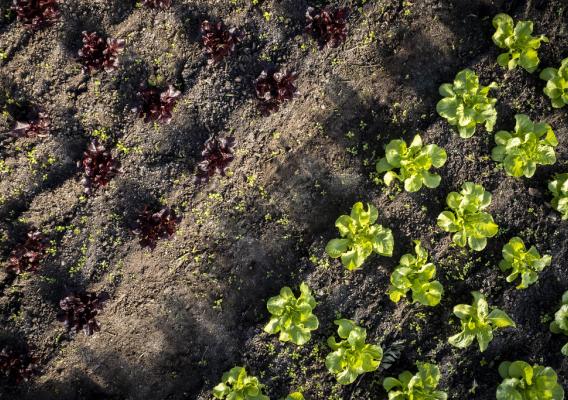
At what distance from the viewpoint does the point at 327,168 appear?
471cm

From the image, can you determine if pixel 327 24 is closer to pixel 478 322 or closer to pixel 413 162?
pixel 413 162

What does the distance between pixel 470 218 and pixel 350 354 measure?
1.78m

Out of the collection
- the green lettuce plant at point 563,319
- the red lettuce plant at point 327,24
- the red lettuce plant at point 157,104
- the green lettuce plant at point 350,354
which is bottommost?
the green lettuce plant at point 563,319

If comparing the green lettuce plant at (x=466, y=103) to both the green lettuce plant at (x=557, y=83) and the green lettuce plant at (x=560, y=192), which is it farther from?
the green lettuce plant at (x=560, y=192)

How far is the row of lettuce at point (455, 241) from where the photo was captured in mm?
4508

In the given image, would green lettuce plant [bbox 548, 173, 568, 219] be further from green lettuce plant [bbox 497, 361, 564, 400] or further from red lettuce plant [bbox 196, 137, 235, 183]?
red lettuce plant [bbox 196, 137, 235, 183]

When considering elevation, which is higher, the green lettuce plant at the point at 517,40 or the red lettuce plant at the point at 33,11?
the red lettuce plant at the point at 33,11

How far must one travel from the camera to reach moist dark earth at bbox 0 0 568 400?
4.49 m

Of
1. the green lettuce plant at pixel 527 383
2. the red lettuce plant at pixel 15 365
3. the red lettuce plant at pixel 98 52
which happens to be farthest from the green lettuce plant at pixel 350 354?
the red lettuce plant at pixel 98 52

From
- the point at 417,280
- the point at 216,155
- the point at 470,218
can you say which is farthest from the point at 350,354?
the point at 216,155

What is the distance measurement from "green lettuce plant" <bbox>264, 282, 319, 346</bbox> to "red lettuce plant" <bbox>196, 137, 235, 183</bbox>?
133cm

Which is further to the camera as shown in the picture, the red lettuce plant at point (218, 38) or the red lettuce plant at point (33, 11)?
the red lettuce plant at point (218, 38)

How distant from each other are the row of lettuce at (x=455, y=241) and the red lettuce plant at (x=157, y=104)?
76.3 inches

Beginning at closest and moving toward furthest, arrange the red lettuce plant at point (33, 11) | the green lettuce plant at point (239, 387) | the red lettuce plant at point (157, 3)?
the red lettuce plant at point (33, 11)
the red lettuce plant at point (157, 3)
the green lettuce plant at point (239, 387)
